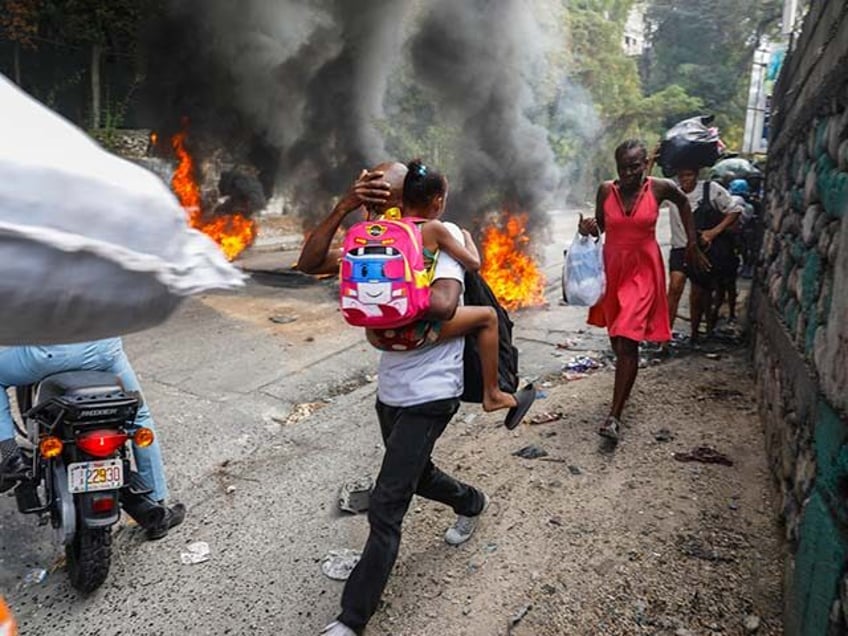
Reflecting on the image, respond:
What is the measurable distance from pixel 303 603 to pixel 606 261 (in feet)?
9.03

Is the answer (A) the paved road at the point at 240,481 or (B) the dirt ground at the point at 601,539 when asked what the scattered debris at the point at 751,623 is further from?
(A) the paved road at the point at 240,481

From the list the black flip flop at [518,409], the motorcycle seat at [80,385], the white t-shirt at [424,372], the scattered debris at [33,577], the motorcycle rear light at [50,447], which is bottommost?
the scattered debris at [33,577]

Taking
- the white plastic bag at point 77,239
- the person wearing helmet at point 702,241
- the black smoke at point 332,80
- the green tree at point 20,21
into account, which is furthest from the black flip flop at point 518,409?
the green tree at point 20,21

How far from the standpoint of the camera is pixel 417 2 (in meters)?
11.7

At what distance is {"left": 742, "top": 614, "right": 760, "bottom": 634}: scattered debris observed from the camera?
2500 mm

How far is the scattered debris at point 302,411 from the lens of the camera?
4859 mm

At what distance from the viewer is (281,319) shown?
24.4 feet

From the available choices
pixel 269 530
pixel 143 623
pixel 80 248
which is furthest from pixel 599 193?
pixel 80 248

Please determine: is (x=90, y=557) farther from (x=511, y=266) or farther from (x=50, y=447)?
(x=511, y=266)

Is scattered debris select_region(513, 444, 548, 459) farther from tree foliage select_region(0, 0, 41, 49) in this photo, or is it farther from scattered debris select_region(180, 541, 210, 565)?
tree foliage select_region(0, 0, 41, 49)

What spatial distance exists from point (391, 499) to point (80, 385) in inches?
57.1

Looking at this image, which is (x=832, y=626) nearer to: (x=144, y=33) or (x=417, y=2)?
(x=417, y=2)

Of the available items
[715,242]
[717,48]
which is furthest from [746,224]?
[717,48]

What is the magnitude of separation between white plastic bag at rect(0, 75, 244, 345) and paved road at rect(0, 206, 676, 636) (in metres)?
0.26
